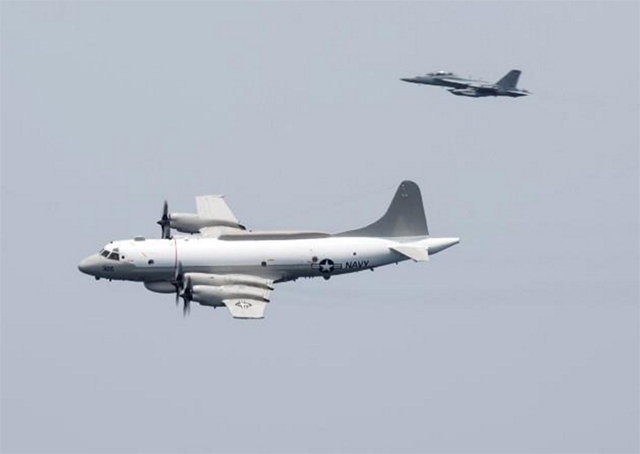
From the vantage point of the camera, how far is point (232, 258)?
10088 centimetres

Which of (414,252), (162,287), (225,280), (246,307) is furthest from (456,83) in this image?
(246,307)

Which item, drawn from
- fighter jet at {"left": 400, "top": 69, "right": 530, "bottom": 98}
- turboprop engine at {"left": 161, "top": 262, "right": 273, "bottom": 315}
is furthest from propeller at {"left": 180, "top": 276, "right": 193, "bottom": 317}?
fighter jet at {"left": 400, "top": 69, "right": 530, "bottom": 98}

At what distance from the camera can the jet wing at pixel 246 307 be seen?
94.7m

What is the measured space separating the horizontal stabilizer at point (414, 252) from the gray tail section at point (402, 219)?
1641mm

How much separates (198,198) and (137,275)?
11315 mm

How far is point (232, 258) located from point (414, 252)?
36.9ft

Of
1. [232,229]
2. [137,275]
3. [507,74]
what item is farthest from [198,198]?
[507,74]

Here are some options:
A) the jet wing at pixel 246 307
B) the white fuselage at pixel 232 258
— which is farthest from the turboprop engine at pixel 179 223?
the jet wing at pixel 246 307

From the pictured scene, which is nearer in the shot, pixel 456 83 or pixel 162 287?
pixel 162 287

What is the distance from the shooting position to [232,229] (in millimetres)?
108000

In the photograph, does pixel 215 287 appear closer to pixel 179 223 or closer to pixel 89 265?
pixel 89 265

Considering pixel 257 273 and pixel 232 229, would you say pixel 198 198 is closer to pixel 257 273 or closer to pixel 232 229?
pixel 232 229

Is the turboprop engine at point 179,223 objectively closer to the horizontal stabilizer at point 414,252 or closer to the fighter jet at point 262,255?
the fighter jet at point 262,255

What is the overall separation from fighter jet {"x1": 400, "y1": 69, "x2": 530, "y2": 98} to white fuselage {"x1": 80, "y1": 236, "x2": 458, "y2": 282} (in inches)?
1278
